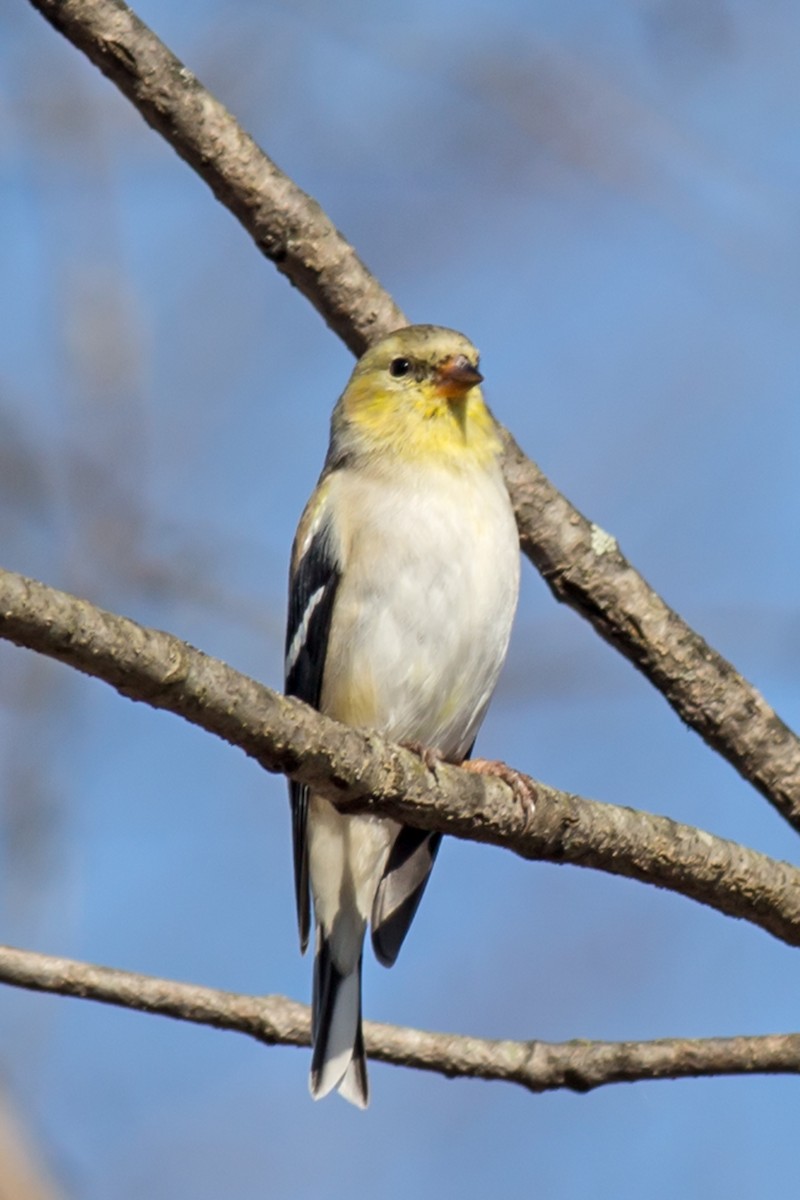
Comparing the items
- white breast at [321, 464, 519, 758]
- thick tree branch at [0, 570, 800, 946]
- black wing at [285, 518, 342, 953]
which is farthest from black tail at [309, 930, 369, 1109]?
thick tree branch at [0, 570, 800, 946]

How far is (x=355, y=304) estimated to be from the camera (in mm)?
3625

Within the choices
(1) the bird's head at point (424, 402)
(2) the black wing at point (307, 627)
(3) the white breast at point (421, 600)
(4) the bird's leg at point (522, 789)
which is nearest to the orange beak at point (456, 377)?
(1) the bird's head at point (424, 402)

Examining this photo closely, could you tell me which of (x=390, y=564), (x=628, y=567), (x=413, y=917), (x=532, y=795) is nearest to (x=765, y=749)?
(x=628, y=567)

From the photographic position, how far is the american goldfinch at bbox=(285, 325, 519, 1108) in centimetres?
403

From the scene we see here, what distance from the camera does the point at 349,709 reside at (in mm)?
4207

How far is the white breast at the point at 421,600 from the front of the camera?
4.03 m

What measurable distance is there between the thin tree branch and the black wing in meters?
0.74

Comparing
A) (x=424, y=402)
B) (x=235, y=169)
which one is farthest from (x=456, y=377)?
(x=235, y=169)

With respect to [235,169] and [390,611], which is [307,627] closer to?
[390,611]

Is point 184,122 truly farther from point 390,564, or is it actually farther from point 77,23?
point 390,564

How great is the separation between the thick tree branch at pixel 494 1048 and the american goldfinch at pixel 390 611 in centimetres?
58

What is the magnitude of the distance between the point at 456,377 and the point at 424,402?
0.43 ft

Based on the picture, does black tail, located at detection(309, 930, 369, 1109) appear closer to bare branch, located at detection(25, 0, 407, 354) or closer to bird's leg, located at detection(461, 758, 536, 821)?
bird's leg, located at detection(461, 758, 536, 821)

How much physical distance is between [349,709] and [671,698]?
1.09 metres
